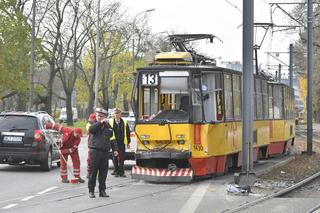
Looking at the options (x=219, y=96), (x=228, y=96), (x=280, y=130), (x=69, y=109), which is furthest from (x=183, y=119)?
(x=69, y=109)

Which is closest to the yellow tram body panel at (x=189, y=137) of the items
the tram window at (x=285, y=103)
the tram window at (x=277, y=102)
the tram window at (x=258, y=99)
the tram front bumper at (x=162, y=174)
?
the tram front bumper at (x=162, y=174)

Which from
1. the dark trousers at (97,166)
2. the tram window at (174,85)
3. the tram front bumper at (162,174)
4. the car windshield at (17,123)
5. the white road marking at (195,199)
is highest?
the tram window at (174,85)

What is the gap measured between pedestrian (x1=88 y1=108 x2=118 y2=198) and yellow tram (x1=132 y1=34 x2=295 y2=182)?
2735 millimetres

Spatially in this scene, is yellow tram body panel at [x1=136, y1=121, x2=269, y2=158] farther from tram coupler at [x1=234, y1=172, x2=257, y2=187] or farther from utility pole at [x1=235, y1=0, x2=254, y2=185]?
tram coupler at [x1=234, y1=172, x2=257, y2=187]

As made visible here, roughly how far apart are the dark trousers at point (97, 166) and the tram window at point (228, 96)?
4845 mm

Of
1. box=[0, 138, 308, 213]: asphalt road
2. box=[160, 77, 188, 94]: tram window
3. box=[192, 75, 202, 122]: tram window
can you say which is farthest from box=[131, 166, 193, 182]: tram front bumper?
box=[160, 77, 188, 94]: tram window

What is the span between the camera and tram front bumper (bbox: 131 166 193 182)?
1444 cm

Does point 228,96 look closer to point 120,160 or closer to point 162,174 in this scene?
point 162,174

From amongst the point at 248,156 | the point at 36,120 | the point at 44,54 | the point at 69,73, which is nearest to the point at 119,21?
the point at 69,73

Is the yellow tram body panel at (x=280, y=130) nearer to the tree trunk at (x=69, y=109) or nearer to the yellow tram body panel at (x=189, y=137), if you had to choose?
the yellow tram body panel at (x=189, y=137)

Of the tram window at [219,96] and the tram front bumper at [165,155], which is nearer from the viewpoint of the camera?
the tram front bumper at [165,155]

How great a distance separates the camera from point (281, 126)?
78.0 ft

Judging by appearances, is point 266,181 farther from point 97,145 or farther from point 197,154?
point 97,145

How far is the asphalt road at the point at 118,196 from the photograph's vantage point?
10.7m
